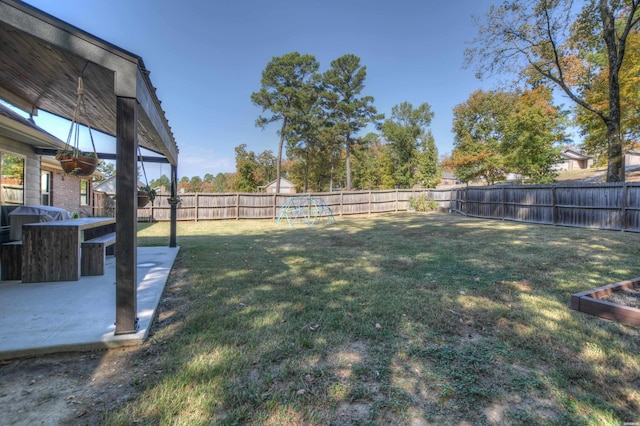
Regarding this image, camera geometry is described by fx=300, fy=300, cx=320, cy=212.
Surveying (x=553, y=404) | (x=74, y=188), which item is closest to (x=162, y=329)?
(x=553, y=404)

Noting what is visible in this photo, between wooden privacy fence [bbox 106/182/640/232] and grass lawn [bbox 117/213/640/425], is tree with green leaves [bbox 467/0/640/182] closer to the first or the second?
wooden privacy fence [bbox 106/182/640/232]

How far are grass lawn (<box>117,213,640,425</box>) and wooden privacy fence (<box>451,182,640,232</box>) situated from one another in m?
5.96

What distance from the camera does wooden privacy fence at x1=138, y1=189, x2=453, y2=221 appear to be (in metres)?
15.1

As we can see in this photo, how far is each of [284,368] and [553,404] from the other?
1.59m

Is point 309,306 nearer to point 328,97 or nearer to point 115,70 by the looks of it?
point 115,70

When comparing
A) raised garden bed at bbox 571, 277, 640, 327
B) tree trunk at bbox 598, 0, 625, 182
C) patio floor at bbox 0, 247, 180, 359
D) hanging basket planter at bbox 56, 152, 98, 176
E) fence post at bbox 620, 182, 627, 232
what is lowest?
patio floor at bbox 0, 247, 180, 359

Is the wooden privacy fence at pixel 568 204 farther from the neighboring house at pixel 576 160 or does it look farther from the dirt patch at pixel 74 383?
the neighboring house at pixel 576 160

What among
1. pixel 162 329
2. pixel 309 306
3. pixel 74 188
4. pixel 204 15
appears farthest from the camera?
pixel 74 188

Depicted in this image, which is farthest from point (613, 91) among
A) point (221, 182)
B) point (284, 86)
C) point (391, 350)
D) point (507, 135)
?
point (221, 182)

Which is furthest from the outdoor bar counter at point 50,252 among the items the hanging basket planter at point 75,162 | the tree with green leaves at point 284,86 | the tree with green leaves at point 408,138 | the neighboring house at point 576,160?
the neighboring house at point 576,160

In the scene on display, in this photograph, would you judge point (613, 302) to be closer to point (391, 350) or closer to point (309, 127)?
point (391, 350)

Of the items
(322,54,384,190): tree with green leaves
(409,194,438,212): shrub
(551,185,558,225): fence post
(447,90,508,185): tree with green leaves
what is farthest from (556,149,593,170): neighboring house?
(551,185,558,225): fence post

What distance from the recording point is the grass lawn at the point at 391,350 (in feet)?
5.37

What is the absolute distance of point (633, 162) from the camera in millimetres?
34375
